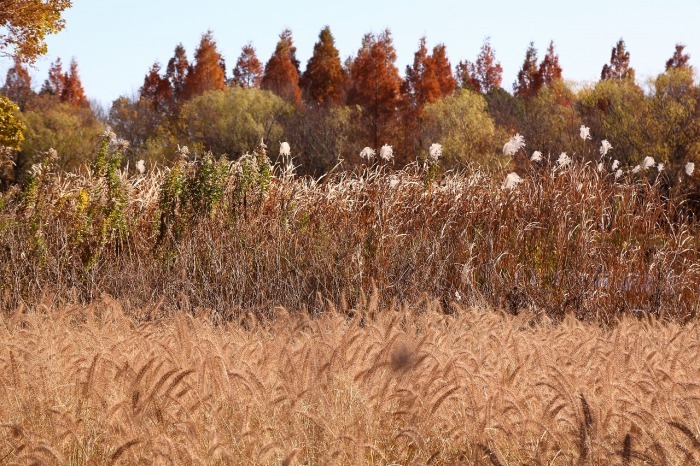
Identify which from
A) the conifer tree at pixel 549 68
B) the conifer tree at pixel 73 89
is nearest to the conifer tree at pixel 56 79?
the conifer tree at pixel 73 89

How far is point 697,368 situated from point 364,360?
1508 millimetres

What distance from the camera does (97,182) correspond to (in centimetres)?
865

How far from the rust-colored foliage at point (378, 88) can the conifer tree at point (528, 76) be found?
14.8 metres

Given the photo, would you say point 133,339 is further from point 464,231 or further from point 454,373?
point 464,231

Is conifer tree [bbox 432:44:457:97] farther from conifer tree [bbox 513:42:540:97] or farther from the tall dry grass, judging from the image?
the tall dry grass

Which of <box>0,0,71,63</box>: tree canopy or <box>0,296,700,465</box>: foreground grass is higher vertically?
<box>0,0,71,63</box>: tree canopy

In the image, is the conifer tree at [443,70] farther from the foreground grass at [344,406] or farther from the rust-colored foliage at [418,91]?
the foreground grass at [344,406]

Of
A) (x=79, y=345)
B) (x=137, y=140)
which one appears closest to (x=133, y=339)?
(x=79, y=345)

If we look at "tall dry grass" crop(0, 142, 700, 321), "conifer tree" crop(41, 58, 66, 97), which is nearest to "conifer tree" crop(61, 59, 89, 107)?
"conifer tree" crop(41, 58, 66, 97)

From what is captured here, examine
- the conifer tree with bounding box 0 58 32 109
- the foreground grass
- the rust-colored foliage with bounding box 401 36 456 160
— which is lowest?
the foreground grass

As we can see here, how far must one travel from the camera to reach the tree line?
27219 mm

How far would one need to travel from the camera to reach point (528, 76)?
48344mm

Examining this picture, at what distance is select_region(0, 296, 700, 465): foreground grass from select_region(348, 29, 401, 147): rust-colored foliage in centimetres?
2849

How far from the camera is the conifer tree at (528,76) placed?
47.0 meters
